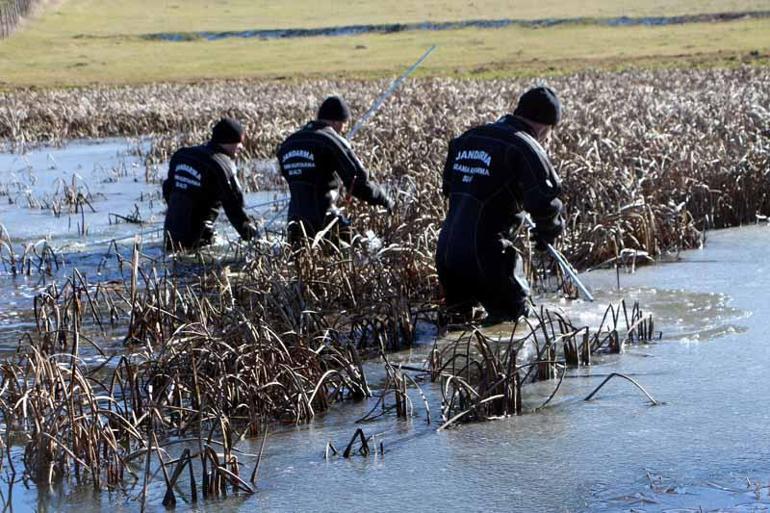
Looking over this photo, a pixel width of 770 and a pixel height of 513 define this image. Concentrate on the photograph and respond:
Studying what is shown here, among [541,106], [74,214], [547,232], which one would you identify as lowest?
[547,232]

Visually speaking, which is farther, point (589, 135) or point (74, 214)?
point (589, 135)

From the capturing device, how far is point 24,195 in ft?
52.8

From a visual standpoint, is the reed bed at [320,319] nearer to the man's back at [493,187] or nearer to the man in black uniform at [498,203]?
the man in black uniform at [498,203]

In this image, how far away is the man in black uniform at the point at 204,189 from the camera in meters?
10.7

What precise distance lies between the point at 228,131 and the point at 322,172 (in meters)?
1.08

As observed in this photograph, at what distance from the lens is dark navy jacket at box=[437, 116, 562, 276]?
7840mm

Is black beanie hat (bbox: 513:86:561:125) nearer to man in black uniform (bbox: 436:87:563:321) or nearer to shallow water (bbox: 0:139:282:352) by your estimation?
man in black uniform (bbox: 436:87:563:321)

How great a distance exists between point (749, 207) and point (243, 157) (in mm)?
8795

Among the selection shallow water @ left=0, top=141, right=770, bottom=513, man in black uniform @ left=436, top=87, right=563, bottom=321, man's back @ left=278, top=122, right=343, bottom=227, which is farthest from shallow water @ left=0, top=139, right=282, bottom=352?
shallow water @ left=0, top=141, right=770, bottom=513

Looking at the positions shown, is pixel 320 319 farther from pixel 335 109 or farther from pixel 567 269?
pixel 335 109

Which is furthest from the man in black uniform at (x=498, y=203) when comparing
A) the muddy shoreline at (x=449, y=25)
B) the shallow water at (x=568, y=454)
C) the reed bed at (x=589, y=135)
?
the muddy shoreline at (x=449, y=25)

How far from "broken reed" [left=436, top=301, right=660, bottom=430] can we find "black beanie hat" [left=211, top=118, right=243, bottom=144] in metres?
3.55

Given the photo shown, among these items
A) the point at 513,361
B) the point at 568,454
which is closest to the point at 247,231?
the point at 513,361

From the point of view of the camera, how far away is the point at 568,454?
19.0 ft
